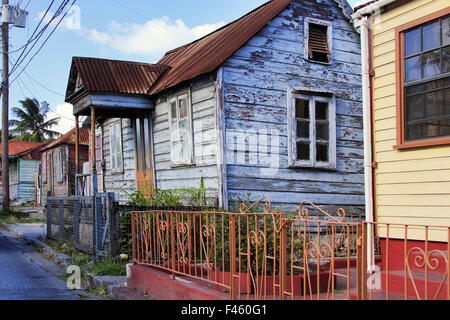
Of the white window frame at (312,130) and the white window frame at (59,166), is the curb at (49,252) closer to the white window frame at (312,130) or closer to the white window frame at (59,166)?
the white window frame at (312,130)

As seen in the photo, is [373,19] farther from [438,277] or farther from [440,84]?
[438,277]

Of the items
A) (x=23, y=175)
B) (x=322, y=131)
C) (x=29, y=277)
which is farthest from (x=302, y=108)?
(x=23, y=175)

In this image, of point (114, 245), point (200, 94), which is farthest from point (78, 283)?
point (200, 94)

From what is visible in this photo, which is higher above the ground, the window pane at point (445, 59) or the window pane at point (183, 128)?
the window pane at point (445, 59)

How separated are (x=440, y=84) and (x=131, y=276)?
467cm

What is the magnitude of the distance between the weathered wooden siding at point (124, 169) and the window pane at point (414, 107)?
8833 millimetres

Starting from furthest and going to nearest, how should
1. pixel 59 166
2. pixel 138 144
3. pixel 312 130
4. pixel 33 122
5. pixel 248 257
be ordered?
1. pixel 33 122
2. pixel 59 166
3. pixel 138 144
4. pixel 312 130
5. pixel 248 257

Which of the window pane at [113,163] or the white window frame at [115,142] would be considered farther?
the window pane at [113,163]

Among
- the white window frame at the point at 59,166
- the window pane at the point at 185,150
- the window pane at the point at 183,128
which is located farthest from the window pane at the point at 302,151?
the white window frame at the point at 59,166

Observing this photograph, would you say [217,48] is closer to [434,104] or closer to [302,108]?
[302,108]

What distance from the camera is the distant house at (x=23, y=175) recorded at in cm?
3578

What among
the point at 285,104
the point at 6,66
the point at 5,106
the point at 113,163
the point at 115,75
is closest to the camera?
the point at 285,104

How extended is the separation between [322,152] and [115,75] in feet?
18.0

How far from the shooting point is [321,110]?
1088 centimetres
